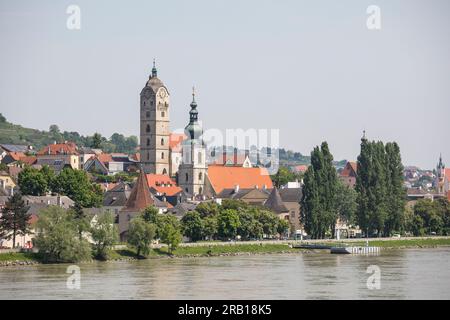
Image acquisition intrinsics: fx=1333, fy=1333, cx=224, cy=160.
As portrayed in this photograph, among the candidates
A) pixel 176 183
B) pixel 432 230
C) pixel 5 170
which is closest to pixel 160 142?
pixel 176 183

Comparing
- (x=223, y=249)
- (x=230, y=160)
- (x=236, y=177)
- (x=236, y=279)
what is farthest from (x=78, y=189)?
(x=230, y=160)

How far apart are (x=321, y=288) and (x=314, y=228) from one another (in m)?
48.0

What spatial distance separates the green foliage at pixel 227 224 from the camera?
11819cm

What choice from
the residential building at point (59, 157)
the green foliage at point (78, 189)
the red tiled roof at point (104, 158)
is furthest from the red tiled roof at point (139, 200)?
the red tiled roof at point (104, 158)

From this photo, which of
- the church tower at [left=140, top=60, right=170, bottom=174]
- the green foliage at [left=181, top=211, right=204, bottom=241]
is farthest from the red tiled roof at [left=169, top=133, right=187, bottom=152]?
the green foliage at [left=181, top=211, right=204, bottom=241]

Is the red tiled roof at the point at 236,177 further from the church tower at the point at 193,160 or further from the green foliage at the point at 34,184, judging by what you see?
the green foliage at the point at 34,184

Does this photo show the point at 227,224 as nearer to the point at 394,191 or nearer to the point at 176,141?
the point at 394,191

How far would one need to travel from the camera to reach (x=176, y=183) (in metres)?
157

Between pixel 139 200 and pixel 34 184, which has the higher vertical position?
pixel 34 184

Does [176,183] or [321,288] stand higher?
[176,183]

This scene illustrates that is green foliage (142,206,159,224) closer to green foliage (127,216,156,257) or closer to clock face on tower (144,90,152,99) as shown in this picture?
green foliage (127,216,156,257)

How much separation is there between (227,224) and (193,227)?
4578 millimetres

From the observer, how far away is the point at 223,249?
11175 cm
